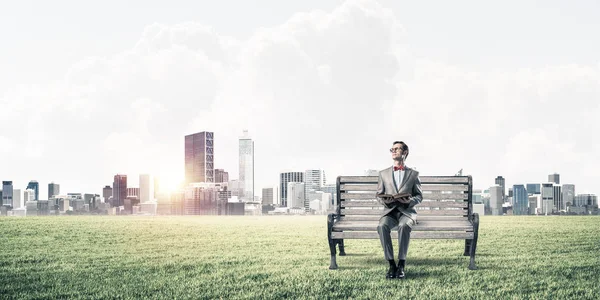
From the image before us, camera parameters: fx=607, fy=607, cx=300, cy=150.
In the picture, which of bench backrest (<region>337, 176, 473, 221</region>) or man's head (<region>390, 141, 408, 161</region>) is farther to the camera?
bench backrest (<region>337, 176, 473, 221</region>)

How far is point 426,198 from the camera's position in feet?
33.3

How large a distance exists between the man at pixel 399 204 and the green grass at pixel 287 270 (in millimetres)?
412

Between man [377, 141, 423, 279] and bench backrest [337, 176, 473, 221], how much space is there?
1381mm

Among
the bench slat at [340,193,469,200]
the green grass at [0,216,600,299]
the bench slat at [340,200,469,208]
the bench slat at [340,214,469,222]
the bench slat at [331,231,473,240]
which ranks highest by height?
the bench slat at [340,193,469,200]

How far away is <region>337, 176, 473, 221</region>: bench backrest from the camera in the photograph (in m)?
10.1

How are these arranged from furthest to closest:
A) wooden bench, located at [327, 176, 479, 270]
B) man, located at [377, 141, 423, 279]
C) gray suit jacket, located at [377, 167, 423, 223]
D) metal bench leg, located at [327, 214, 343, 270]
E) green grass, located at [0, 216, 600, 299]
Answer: wooden bench, located at [327, 176, 479, 270], metal bench leg, located at [327, 214, 343, 270], gray suit jacket, located at [377, 167, 423, 223], man, located at [377, 141, 423, 279], green grass, located at [0, 216, 600, 299]

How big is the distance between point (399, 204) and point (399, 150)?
80 centimetres

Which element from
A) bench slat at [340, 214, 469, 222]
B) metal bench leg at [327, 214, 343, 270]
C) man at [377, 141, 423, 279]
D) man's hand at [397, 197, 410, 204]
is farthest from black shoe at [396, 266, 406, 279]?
bench slat at [340, 214, 469, 222]

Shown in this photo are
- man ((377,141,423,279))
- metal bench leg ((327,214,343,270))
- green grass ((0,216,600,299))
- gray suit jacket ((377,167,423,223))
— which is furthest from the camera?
metal bench leg ((327,214,343,270))

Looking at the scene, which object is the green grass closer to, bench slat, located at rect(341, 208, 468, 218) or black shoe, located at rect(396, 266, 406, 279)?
black shoe, located at rect(396, 266, 406, 279)

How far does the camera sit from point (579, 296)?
7.30 metres

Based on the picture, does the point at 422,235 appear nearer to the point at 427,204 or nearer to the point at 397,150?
the point at 427,204

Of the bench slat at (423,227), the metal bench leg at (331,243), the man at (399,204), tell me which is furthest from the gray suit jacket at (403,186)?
the metal bench leg at (331,243)

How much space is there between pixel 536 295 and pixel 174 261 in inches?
237
